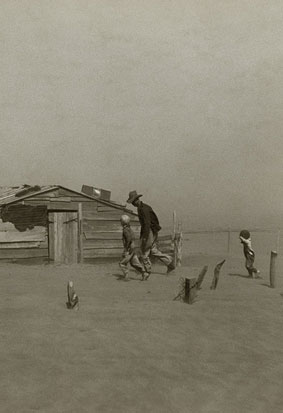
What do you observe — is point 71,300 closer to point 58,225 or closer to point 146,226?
point 146,226

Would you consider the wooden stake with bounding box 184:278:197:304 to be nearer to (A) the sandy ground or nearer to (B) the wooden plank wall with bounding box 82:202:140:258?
(A) the sandy ground

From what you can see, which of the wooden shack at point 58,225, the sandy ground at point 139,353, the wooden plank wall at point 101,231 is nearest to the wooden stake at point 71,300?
the sandy ground at point 139,353

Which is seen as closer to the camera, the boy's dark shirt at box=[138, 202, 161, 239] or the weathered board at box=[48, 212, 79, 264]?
the boy's dark shirt at box=[138, 202, 161, 239]

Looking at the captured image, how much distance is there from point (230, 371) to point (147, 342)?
1.29 metres

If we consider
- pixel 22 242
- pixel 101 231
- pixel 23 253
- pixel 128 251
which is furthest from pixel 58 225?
pixel 128 251

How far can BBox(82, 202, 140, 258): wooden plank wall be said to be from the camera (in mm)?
16750

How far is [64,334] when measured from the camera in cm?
549

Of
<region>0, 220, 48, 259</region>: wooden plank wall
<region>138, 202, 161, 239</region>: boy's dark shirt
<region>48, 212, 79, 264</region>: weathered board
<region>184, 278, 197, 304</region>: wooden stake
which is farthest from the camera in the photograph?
<region>48, 212, 79, 264</region>: weathered board

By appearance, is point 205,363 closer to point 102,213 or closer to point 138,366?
point 138,366

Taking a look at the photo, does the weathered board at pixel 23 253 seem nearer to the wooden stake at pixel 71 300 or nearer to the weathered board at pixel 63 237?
the weathered board at pixel 63 237

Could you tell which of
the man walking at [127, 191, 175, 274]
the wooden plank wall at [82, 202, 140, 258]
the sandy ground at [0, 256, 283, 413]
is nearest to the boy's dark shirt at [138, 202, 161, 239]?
the man walking at [127, 191, 175, 274]

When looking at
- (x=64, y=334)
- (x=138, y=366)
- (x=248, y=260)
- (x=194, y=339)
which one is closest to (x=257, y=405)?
(x=138, y=366)

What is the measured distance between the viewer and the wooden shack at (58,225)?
1543cm

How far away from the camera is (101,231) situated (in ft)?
55.7
